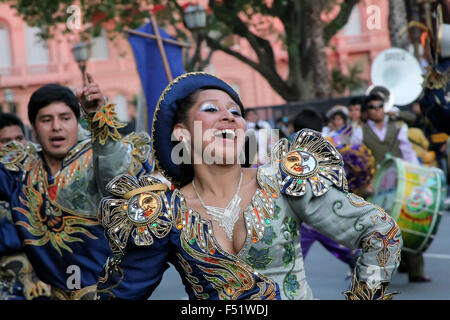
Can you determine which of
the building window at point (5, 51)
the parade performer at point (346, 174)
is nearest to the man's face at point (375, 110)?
the parade performer at point (346, 174)

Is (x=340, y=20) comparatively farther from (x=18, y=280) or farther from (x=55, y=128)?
(x=55, y=128)

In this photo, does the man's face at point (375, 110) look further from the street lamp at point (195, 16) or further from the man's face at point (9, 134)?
the street lamp at point (195, 16)

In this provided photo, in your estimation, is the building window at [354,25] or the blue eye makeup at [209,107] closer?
the blue eye makeup at [209,107]

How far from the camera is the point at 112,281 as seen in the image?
3707 millimetres

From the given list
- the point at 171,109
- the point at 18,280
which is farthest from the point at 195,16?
the point at 171,109

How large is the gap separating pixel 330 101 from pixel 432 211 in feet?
41.6

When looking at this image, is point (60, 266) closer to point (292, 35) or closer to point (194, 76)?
point (194, 76)

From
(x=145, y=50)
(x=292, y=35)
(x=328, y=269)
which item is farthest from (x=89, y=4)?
(x=328, y=269)

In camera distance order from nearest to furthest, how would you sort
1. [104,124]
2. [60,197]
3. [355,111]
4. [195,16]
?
1. [104,124]
2. [60,197]
3. [355,111]
4. [195,16]

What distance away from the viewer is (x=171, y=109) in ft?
12.9

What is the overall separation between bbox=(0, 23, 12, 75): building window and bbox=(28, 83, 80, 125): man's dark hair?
43147 mm

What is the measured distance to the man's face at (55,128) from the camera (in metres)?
5.48

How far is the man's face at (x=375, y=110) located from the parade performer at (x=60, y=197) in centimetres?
580

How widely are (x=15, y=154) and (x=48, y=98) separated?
0.42m
